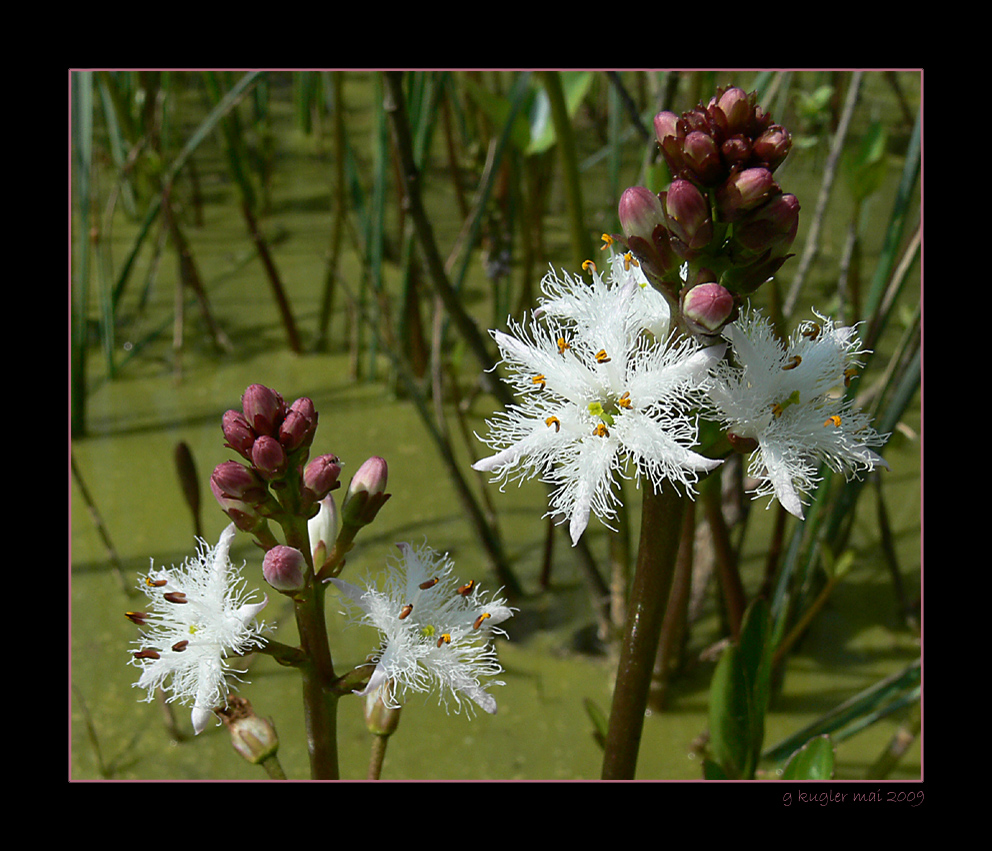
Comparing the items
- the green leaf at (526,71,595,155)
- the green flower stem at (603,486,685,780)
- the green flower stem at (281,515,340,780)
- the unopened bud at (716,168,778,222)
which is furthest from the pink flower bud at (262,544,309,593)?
the green leaf at (526,71,595,155)

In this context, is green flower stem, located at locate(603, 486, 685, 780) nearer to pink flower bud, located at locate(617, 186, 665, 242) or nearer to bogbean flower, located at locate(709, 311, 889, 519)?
bogbean flower, located at locate(709, 311, 889, 519)

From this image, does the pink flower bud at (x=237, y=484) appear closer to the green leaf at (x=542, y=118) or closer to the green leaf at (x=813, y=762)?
the green leaf at (x=813, y=762)

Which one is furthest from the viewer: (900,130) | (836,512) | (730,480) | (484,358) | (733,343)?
(900,130)

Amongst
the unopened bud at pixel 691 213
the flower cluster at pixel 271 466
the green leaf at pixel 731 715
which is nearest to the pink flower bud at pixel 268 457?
the flower cluster at pixel 271 466

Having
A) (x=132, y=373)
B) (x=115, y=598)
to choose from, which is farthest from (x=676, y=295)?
(x=132, y=373)

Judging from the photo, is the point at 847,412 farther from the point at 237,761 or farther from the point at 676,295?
the point at 237,761

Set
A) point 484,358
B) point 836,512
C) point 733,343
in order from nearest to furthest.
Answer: point 733,343, point 484,358, point 836,512

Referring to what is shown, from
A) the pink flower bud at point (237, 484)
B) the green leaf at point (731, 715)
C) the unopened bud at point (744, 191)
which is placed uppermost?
the unopened bud at point (744, 191)
